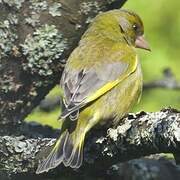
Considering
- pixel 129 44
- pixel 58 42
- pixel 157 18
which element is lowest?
pixel 157 18

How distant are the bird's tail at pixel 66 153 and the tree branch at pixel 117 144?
45 millimetres

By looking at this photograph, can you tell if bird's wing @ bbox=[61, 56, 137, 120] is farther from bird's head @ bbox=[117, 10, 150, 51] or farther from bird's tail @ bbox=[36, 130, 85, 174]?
bird's head @ bbox=[117, 10, 150, 51]

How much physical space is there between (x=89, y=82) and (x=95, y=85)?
33 mm

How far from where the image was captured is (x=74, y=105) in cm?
343

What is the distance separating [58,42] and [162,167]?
2.76 ft

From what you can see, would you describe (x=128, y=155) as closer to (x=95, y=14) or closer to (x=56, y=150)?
(x=56, y=150)

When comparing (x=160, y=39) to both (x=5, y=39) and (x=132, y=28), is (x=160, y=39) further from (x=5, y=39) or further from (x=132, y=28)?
(x=5, y=39)

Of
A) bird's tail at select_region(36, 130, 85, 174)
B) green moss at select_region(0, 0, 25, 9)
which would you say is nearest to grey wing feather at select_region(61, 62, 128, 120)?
bird's tail at select_region(36, 130, 85, 174)

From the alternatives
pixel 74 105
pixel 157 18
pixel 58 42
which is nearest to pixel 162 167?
pixel 74 105

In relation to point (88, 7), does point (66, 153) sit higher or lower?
lower

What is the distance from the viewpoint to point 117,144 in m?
3.00

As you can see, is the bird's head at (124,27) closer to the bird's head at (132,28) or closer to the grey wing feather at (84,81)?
the bird's head at (132,28)

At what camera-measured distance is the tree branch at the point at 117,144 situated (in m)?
2.73

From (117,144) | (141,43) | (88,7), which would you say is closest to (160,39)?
(141,43)
